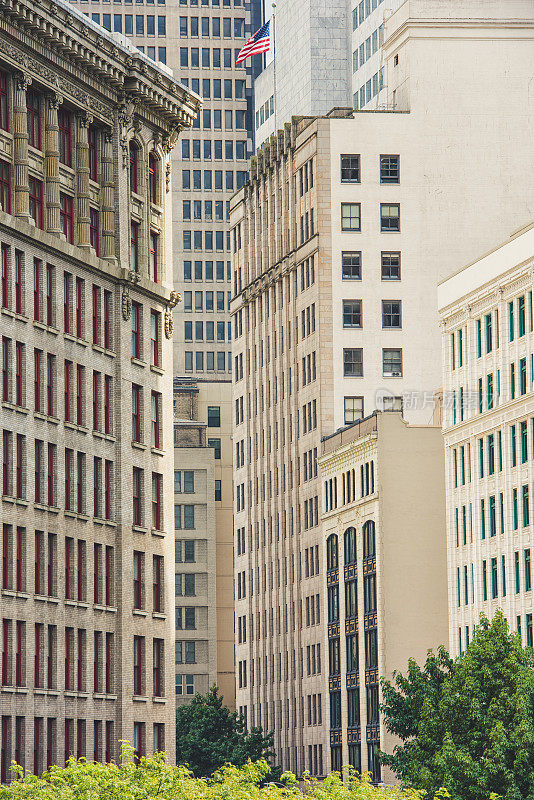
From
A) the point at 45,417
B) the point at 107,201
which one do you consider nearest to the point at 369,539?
the point at 107,201

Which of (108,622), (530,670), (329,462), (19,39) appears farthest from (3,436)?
(329,462)

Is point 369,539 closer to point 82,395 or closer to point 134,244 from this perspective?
point 134,244

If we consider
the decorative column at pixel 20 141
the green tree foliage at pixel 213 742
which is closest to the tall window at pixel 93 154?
the decorative column at pixel 20 141

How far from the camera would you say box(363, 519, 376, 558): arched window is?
14262 cm

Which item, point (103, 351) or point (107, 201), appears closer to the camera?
point (103, 351)

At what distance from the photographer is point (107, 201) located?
101 metres

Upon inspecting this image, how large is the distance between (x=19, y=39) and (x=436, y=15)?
7957 centimetres

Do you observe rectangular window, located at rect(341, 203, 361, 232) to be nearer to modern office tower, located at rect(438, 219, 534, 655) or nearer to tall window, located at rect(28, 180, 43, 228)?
modern office tower, located at rect(438, 219, 534, 655)

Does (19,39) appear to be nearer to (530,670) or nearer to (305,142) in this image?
(530,670)

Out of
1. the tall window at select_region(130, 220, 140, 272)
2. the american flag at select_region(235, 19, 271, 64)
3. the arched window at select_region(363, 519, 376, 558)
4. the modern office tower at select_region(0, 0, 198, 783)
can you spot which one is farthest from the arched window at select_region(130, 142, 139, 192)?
the american flag at select_region(235, 19, 271, 64)

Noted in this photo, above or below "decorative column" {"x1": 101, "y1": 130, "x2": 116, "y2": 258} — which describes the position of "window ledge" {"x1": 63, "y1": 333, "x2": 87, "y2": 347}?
below

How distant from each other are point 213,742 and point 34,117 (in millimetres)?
62037

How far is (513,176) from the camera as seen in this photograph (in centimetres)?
16275

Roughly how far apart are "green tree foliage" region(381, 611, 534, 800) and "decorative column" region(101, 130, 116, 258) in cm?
2978
